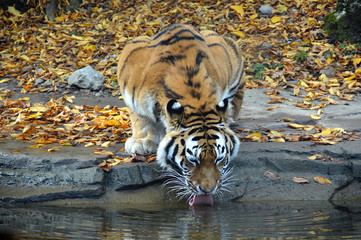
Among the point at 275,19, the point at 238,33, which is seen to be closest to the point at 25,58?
the point at 238,33

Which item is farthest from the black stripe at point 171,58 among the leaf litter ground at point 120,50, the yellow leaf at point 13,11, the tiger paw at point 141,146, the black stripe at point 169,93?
the yellow leaf at point 13,11

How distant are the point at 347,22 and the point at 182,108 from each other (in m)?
6.04

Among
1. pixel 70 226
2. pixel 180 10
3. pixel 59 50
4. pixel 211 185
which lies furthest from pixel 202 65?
pixel 180 10

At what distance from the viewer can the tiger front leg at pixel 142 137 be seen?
4.88 meters

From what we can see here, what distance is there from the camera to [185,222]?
3648 millimetres

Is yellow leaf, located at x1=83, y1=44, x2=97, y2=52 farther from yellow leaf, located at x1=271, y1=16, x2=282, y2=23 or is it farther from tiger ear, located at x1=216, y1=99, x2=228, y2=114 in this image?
tiger ear, located at x1=216, y1=99, x2=228, y2=114

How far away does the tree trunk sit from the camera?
8.84 m

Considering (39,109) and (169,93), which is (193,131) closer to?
(169,93)

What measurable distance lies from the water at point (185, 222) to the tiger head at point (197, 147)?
0.27 m

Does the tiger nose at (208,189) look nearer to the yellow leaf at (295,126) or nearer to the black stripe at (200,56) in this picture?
the black stripe at (200,56)

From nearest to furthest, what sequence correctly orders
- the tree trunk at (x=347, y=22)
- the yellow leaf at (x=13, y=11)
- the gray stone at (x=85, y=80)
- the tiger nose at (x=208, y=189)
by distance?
1. the tiger nose at (x=208, y=189)
2. the gray stone at (x=85, y=80)
3. the tree trunk at (x=347, y=22)
4. the yellow leaf at (x=13, y=11)

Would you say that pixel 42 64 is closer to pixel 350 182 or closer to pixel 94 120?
pixel 94 120

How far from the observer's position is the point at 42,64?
9.28 metres

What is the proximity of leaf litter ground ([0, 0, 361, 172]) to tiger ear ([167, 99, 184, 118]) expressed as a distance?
33.3 inches
